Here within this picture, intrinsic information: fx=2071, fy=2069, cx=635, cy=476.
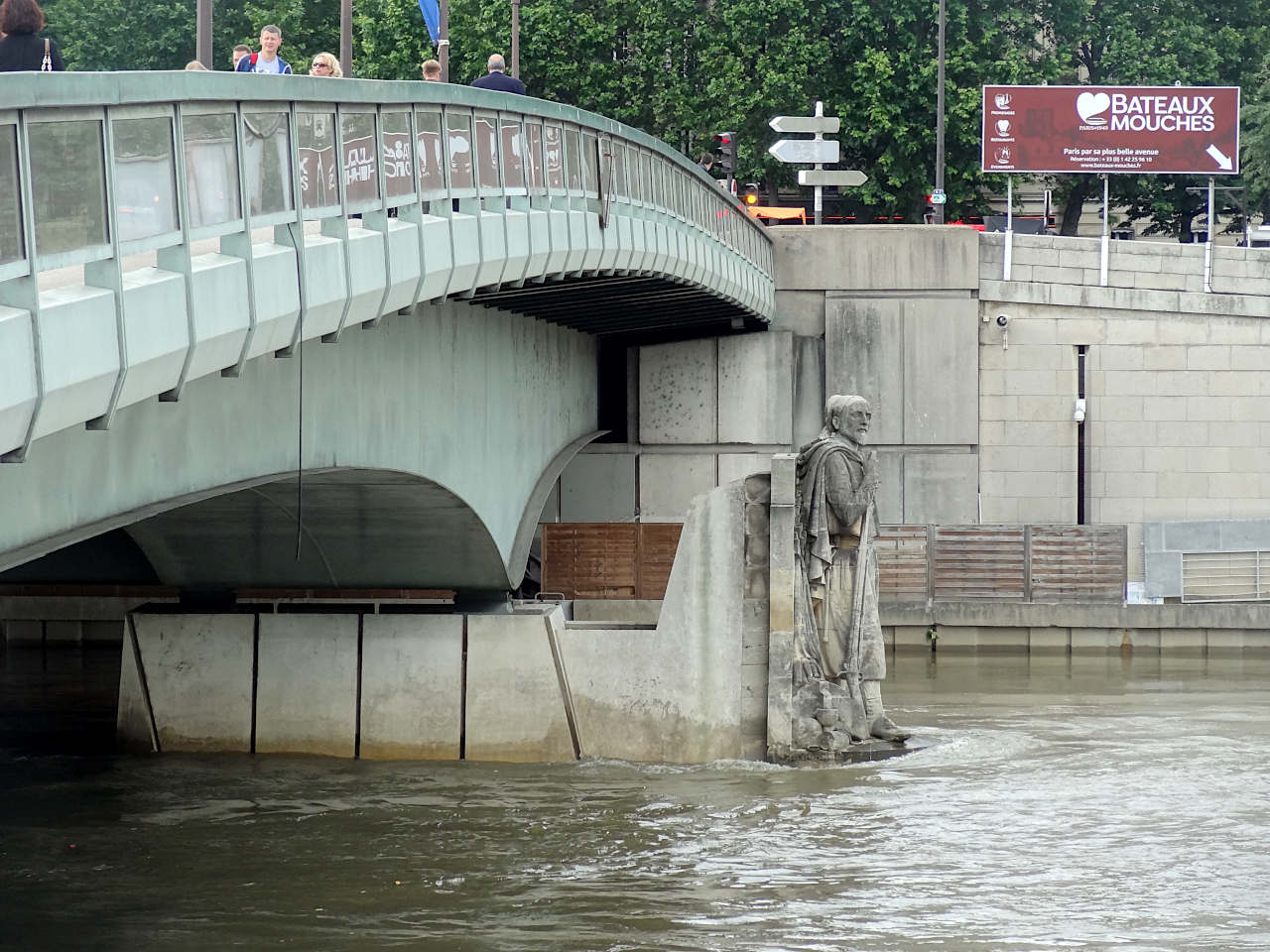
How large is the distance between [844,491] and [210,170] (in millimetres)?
11762

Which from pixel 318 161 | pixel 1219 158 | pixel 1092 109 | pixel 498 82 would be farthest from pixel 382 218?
pixel 1219 158

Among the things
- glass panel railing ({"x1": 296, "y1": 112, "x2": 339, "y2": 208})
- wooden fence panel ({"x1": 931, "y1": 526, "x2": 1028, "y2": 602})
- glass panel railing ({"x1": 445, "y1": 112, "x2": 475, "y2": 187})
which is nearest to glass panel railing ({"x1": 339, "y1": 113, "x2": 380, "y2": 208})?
glass panel railing ({"x1": 296, "y1": 112, "x2": 339, "y2": 208})

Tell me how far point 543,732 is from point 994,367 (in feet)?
56.9

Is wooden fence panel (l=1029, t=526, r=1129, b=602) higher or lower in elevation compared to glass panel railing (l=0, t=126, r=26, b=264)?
lower

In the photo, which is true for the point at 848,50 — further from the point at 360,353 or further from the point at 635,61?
the point at 360,353

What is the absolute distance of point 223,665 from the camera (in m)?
23.4

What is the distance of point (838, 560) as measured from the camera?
22.8m

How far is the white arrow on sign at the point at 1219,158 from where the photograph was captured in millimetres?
40281

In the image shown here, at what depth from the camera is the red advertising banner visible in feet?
132

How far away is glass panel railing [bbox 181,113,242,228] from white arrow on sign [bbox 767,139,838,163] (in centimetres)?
2344

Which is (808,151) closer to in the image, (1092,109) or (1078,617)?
(1092,109)

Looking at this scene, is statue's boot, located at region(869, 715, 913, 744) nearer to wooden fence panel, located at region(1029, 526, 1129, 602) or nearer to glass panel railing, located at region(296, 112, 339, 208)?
glass panel railing, located at region(296, 112, 339, 208)

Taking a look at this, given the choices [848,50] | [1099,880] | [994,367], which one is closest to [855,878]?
[1099,880]

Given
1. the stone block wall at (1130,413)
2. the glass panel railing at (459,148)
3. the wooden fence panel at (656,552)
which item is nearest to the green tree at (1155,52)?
the stone block wall at (1130,413)
